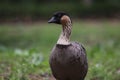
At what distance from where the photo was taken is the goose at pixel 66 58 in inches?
293

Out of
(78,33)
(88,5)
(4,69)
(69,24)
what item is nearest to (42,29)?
(78,33)

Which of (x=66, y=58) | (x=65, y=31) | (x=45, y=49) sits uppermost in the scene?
(x=65, y=31)

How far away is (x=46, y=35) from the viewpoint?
55.0 ft

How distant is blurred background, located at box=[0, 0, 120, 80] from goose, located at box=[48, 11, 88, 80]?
107cm

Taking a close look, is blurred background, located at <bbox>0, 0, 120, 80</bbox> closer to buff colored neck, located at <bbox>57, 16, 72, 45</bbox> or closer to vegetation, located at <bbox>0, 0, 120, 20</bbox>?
vegetation, located at <bbox>0, 0, 120, 20</bbox>

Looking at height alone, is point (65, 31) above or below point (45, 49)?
above

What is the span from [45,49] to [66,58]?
623 cm

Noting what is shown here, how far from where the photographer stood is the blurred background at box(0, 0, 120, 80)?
9.38m

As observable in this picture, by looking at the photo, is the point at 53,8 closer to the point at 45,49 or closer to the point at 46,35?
the point at 46,35

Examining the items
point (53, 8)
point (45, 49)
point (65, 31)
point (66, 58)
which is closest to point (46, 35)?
point (45, 49)

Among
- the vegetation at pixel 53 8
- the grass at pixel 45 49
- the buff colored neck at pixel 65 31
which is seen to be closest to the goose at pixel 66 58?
the buff colored neck at pixel 65 31

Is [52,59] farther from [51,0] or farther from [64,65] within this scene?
[51,0]

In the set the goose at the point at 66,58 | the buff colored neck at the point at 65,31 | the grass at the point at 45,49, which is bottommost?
the grass at the point at 45,49

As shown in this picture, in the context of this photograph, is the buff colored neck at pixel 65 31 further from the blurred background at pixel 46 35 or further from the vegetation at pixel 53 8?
the vegetation at pixel 53 8
